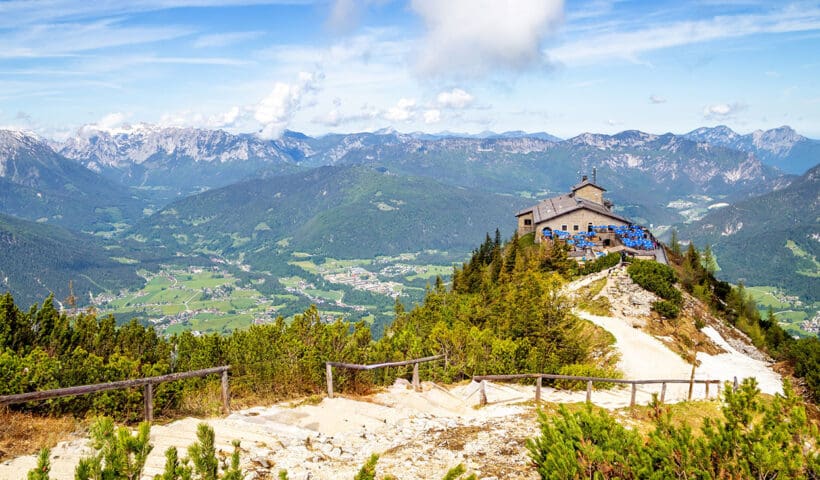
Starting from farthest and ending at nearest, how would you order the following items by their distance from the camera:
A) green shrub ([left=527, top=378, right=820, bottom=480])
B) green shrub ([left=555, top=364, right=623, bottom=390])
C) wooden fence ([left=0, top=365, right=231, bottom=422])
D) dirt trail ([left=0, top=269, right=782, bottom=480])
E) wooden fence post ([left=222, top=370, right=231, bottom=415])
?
green shrub ([left=555, top=364, right=623, bottom=390]) → wooden fence post ([left=222, top=370, right=231, bottom=415]) → dirt trail ([left=0, top=269, right=782, bottom=480]) → wooden fence ([left=0, top=365, right=231, bottom=422]) → green shrub ([left=527, top=378, right=820, bottom=480])

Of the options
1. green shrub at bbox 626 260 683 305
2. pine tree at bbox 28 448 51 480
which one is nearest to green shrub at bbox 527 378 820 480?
pine tree at bbox 28 448 51 480

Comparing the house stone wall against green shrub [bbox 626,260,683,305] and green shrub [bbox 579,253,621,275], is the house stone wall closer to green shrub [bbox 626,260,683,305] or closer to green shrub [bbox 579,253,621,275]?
green shrub [bbox 579,253,621,275]

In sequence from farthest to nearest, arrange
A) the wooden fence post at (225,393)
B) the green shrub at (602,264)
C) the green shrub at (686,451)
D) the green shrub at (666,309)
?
the green shrub at (602,264)
the green shrub at (666,309)
the wooden fence post at (225,393)
the green shrub at (686,451)

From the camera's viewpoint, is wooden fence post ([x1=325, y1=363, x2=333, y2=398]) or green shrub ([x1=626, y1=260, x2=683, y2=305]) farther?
green shrub ([x1=626, y1=260, x2=683, y2=305])

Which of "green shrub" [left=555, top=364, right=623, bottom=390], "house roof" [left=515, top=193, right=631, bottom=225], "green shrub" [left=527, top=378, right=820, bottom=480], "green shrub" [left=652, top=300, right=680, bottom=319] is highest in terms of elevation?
"house roof" [left=515, top=193, right=631, bottom=225]

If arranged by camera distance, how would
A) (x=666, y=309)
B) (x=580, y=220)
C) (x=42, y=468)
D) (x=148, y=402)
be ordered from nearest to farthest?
(x=42, y=468), (x=148, y=402), (x=666, y=309), (x=580, y=220)

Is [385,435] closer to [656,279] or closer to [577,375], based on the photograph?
[577,375]

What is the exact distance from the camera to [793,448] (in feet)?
21.1

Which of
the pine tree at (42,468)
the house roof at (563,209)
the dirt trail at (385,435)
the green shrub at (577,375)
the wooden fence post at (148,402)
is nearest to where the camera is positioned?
the pine tree at (42,468)

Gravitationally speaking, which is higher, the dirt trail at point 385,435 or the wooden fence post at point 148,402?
the wooden fence post at point 148,402

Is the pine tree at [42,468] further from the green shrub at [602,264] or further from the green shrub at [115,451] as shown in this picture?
the green shrub at [602,264]

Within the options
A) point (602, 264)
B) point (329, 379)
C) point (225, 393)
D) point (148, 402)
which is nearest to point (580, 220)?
point (602, 264)

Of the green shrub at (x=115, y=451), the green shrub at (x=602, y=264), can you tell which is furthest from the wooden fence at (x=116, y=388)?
the green shrub at (x=602, y=264)

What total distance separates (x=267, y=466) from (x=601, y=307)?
100 feet
